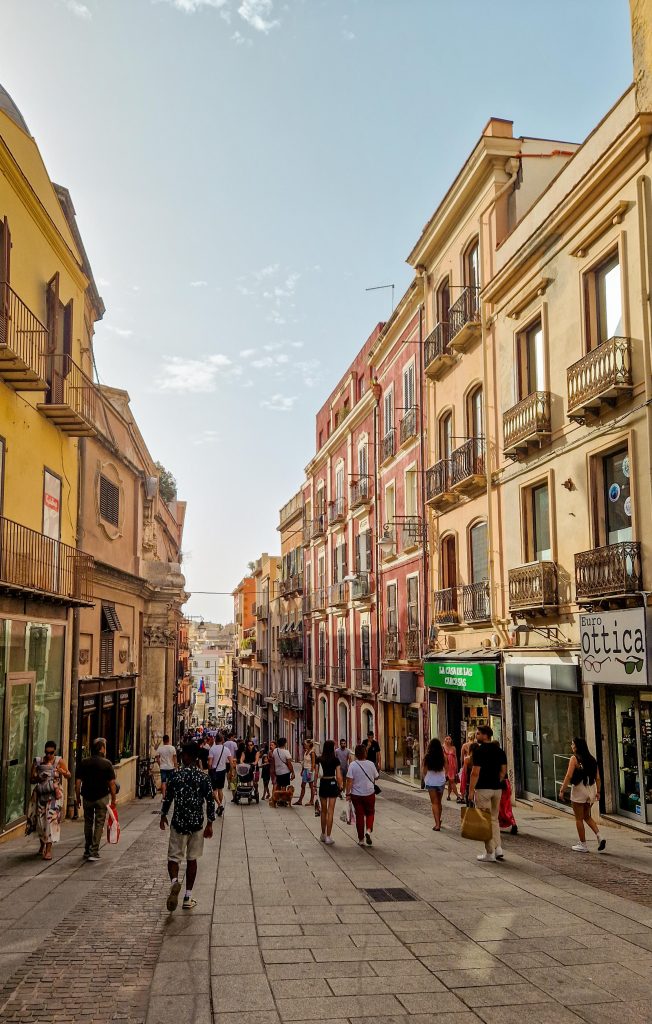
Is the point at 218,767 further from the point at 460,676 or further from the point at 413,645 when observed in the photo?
the point at 413,645

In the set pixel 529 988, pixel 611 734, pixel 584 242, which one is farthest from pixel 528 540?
pixel 529 988

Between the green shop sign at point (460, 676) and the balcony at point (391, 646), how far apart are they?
3673mm

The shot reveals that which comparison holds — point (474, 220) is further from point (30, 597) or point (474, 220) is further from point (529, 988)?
point (529, 988)

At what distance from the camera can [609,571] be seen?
1491 centimetres

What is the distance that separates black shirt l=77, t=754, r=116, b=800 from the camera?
11867 millimetres

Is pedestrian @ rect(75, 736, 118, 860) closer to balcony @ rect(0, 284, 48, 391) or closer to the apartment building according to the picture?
balcony @ rect(0, 284, 48, 391)

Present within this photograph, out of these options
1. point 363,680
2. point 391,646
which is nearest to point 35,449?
point 391,646

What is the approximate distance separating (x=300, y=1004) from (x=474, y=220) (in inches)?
787

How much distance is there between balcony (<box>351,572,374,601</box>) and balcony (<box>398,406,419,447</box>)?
602cm

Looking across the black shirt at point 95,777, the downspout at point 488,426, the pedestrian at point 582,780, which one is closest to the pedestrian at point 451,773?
the downspout at point 488,426

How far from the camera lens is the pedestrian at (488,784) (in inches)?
453

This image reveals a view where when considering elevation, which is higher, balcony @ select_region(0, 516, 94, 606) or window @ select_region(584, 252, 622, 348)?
window @ select_region(584, 252, 622, 348)

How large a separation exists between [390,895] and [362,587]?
23586 millimetres

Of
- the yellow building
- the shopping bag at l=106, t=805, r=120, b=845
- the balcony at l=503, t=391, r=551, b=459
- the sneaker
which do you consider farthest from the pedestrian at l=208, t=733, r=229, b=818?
the sneaker
